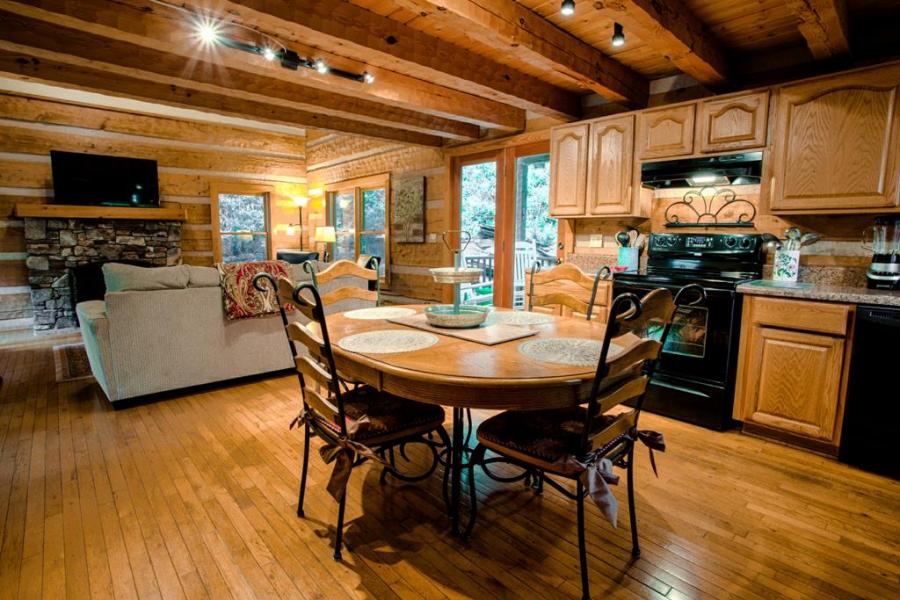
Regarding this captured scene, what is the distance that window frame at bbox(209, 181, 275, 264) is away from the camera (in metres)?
7.04

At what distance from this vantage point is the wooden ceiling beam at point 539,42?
7.62ft

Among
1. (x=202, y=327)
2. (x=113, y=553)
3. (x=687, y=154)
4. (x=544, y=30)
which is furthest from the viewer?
(x=202, y=327)

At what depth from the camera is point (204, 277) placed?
333 centimetres

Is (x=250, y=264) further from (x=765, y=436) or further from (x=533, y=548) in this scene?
(x=765, y=436)

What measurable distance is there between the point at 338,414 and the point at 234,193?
6.77 metres

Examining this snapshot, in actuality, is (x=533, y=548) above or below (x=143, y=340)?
below

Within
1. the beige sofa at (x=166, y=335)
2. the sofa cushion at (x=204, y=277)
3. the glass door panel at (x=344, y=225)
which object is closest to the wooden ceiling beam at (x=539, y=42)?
the sofa cushion at (x=204, y=277)

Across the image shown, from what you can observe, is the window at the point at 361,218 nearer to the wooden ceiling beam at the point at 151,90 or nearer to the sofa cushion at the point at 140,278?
the wooden ceiling beam at the point at 151,90

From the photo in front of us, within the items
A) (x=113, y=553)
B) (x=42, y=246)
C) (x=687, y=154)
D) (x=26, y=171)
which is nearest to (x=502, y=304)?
(x=687, y=154)

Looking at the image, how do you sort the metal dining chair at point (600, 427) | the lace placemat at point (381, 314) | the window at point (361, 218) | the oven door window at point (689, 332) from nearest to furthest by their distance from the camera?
1. the metal dining chair at point (600, 427)
2. the lace placemat at point (381, 314)
3. the oven door window at point (689, 332)
4. the window at point (361, 218)

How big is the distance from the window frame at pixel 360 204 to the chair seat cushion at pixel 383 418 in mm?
4258

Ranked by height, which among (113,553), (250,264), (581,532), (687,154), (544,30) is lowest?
(113,553)

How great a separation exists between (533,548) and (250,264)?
2.86 metres

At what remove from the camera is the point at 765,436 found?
2.79 metres
